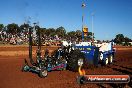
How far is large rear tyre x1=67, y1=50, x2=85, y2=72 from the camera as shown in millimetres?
17062

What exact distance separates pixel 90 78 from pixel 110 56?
16908 mm

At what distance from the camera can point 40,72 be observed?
1534 cm

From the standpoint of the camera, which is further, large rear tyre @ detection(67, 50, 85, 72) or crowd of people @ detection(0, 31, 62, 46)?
crowd of people @ detection(0, 31, 62, 46)

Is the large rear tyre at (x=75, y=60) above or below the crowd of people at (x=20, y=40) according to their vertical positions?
below

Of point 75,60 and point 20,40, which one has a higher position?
point 20,40

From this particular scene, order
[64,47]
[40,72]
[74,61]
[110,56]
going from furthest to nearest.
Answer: [110,56], [64,47], [74,61], [40,72]

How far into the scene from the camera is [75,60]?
17109 millimetres

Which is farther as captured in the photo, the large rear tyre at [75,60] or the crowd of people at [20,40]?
the crowd of people at [20,40]

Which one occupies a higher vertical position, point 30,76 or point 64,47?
point 64,47

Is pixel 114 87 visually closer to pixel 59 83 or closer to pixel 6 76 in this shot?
pixel 59 83

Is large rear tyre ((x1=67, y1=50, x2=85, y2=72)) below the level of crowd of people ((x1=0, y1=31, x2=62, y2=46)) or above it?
below

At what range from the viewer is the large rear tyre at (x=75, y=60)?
17.1 meters

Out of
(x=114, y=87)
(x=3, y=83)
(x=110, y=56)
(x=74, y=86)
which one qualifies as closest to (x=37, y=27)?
(x=3, y=83)

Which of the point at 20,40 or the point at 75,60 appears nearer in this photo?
the point at 75,60
